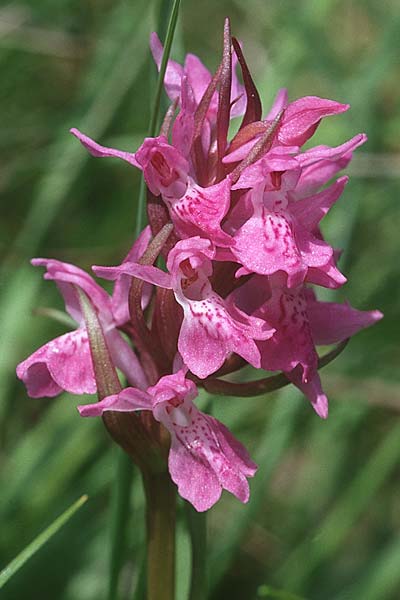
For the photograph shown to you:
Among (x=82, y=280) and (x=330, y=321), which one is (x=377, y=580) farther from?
(x=82, y=280)

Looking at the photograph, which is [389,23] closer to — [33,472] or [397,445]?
[397,445]

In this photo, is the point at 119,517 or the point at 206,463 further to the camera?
the point at 119,517

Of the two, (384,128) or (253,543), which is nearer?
(253,543)

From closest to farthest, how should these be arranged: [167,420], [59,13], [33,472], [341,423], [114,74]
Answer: [167,420] → [33,472] → [341,423] → [114,74] → [59,13]

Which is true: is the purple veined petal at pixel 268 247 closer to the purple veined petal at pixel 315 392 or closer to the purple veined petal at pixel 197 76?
the purple veined petal at pixel 315 392

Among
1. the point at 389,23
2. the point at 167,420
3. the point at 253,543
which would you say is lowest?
the point at 253,543

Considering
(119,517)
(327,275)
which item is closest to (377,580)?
(119,517)

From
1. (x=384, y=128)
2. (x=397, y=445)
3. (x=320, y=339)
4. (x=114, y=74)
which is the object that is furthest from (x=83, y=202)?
(x=320, y=339)

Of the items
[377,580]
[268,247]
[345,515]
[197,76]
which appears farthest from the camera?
[345,515]
